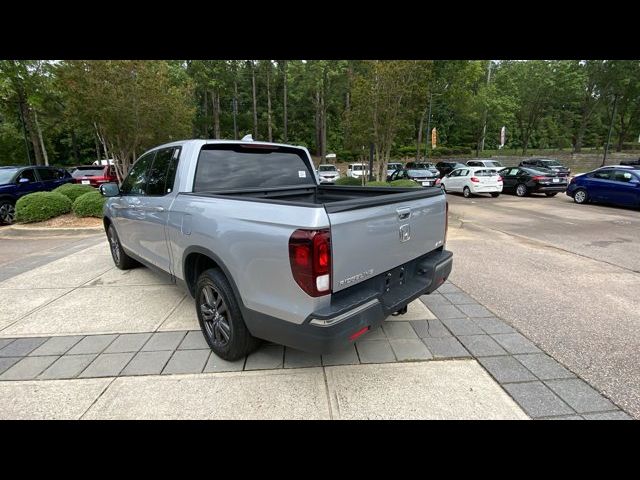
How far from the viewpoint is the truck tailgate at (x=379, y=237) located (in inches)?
86.0

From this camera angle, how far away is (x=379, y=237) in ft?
8.13

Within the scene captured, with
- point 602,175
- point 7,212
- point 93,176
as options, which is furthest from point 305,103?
point 7,212

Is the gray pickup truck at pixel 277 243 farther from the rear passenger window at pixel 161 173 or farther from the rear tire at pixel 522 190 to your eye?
the rear tire at pixel 522 190

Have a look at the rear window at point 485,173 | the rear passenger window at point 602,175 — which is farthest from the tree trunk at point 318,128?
the rear passenger window at point 602,175

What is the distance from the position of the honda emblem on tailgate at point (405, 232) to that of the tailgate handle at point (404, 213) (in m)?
0.07

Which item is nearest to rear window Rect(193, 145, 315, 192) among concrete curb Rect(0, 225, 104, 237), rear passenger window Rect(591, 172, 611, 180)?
concrete curb Rect(0, 225, 104, 237)

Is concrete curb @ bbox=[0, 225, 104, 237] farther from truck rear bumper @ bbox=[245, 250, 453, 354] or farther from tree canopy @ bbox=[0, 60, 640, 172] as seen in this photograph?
truck rear bumper @ bbox=[245, 250, 453, 354]

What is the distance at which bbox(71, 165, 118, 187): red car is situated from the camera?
13.2 metres

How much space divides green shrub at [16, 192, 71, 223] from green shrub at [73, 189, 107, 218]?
48 cm

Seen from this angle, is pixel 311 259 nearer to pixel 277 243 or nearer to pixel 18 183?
pixel 277 243

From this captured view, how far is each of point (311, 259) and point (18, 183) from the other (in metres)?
12.5

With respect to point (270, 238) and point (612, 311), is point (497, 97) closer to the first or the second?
point (612, 311)
